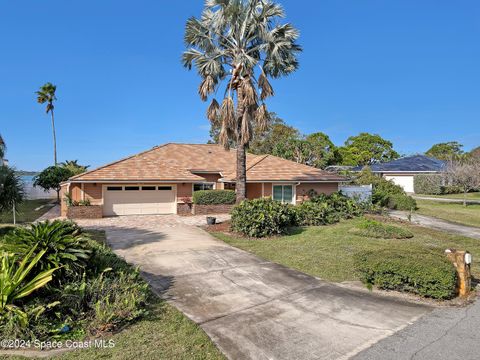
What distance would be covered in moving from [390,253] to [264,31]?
12.3 meters

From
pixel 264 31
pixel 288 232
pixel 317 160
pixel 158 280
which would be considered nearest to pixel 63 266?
pixel 158 280

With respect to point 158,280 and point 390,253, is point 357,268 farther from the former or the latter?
point 158,280

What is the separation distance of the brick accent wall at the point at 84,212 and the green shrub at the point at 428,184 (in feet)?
115

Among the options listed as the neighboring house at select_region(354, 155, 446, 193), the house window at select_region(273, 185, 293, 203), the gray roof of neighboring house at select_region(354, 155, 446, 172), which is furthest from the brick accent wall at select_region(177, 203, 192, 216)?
the gray roof of neighboring house at select_region(354, 155, 446, 172)

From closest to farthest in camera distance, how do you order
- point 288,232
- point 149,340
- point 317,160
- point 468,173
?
point 149,340
point 288,232
point 468,173
point 317,160

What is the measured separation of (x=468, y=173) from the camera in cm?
2367

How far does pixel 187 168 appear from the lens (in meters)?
23.8

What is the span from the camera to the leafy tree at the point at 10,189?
11331 mm

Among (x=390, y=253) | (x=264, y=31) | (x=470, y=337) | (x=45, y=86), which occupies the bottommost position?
(x=470, y=337)

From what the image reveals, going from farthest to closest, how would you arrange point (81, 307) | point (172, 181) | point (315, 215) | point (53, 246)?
point (172, 181)
point (315, 215)
point (53, 246)
point (81, 307)

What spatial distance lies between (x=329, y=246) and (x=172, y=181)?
1258 cm

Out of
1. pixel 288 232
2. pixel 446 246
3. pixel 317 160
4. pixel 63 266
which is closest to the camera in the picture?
pixel 63 266

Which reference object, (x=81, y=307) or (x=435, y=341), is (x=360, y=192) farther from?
(x=81, y=307)

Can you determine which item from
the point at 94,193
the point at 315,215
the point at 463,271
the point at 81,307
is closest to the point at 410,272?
the point at 463,271
